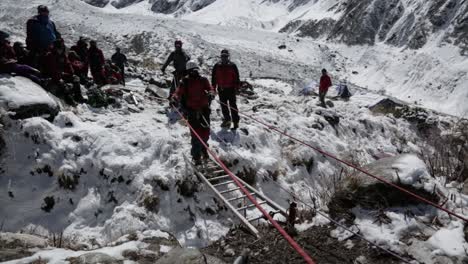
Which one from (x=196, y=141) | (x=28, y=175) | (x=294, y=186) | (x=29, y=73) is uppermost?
(x=29, y=73)

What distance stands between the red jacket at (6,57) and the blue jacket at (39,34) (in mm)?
660

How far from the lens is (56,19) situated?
32094 mm

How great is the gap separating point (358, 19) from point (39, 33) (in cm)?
4619

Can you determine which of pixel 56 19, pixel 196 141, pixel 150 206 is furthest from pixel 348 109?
pixel 56 19

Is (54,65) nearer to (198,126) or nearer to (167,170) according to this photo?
(198,126)

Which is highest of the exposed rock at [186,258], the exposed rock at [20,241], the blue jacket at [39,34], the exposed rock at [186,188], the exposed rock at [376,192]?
the blue jacket at [39,34]

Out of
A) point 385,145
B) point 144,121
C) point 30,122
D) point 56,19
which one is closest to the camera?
point 30,122

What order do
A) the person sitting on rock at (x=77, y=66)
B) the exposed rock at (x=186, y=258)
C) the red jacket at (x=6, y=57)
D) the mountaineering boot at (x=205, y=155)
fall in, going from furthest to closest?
the person sitting on rock at (x=77, y=66)
the red jacket at (x=6, y=57)
the mountaineering boot at (x=205, y=155)
the exposed rock at (x=186, y=258)

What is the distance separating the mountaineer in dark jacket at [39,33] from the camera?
28.9 ft

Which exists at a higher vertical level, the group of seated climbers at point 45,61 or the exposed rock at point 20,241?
the group of seated climbers at point 45,61

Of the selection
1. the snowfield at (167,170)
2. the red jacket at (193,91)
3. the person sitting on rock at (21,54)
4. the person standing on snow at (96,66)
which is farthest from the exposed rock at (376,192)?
the person standing on snow at (96,66)

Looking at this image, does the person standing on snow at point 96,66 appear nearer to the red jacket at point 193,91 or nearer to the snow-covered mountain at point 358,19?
the red jacket at point 193,91

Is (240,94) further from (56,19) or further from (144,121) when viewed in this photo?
(56,19)

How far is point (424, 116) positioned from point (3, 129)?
13.1m
